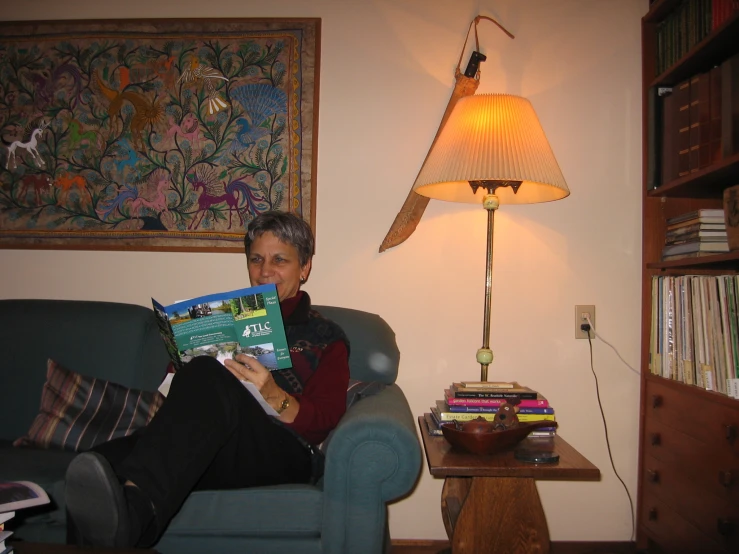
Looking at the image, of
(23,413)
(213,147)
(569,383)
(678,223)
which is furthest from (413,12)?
(23,413)

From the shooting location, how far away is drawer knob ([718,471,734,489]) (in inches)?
56.4

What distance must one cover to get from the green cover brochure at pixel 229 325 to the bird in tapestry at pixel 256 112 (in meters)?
0.95

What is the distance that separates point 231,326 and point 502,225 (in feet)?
3.70

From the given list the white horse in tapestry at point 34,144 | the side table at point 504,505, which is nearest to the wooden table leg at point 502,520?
the side table at point 504,505

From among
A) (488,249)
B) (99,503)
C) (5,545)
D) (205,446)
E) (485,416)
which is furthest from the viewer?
(488,249)

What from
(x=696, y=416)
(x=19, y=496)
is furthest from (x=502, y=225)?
(x=19, y=496)

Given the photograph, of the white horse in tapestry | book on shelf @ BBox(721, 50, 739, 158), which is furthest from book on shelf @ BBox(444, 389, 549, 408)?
the white horse in tapestry

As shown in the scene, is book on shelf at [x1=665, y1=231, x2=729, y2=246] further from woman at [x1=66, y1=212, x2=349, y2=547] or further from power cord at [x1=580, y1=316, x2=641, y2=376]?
woman at [x1=66, y1=212, x2=349, y2=547]

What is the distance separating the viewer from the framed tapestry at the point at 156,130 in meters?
2.08

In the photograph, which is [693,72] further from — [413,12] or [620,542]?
[620,542]

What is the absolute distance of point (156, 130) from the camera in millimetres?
2104

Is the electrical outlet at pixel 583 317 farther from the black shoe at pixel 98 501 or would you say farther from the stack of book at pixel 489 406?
the black shoe at pixel 98 501

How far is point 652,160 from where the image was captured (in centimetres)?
190

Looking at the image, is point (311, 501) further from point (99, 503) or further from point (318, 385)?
point (99, 503)
